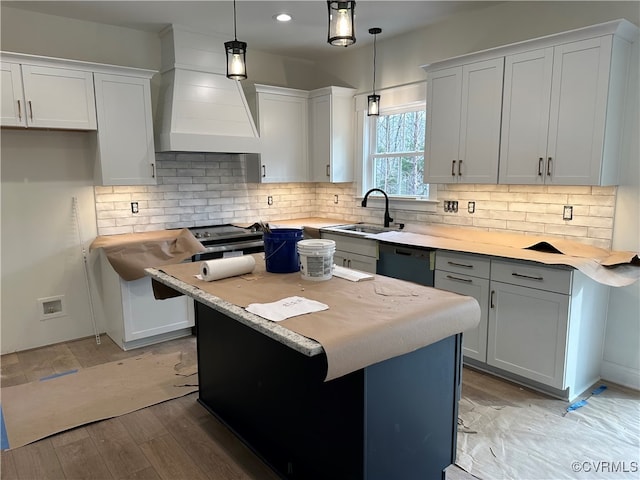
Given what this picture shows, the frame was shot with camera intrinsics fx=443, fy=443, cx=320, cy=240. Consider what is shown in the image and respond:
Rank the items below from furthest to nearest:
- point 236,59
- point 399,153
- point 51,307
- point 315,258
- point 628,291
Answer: point 399,153 < point 51,307 < point 628,291 < point 236,59 < point 315,258

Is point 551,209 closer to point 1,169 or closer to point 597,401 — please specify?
point 597,401

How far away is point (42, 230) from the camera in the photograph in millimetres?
3799

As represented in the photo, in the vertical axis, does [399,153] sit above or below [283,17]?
below

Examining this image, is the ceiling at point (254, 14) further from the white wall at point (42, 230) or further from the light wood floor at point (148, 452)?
the light wood floor at point (148, 452)

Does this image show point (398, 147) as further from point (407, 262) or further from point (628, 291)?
point (628, 291)

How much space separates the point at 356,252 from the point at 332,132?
4.68 ft

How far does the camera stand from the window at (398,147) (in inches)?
169

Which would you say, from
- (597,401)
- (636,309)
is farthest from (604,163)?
(597,401)

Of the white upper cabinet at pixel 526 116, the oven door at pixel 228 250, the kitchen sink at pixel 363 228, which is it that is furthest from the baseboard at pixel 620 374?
the oven door at pixel 228 250

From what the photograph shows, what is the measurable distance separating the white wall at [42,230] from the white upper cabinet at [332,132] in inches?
89.3

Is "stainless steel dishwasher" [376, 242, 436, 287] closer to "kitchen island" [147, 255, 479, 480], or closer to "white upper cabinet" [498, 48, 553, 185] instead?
"white upper cabinet" [498, 48, 553, 185]

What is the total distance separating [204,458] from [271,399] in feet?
1.78

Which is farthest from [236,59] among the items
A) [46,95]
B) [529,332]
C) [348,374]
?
[529,332]

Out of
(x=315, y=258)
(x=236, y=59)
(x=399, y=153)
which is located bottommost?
(x=315, y=258)
